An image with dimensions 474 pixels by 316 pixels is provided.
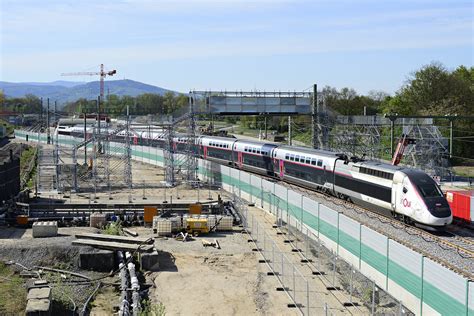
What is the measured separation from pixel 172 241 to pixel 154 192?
17.9 metres

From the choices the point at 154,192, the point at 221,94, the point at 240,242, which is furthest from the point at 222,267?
the point at 221,94

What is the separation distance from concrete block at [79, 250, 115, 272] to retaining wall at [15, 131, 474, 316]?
9.37 m

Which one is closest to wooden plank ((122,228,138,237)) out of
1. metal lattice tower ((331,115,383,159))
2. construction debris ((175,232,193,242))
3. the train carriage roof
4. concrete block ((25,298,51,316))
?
construction debris ((175,232,193,242))

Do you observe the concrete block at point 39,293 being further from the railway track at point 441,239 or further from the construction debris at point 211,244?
the railway track at point 441,239

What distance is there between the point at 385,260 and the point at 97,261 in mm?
12898

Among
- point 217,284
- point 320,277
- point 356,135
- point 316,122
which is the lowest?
point 217,284

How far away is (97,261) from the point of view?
27141mm

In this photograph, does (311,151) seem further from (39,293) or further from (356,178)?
(39,293)

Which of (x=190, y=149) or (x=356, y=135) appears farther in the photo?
(x=356, y=135)

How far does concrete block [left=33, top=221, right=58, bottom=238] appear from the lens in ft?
104

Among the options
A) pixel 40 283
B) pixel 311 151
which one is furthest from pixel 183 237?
pixel 311 151

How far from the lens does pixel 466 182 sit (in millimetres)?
55531

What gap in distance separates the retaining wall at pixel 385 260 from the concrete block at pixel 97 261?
30.7 feet

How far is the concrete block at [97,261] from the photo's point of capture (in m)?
27.1
